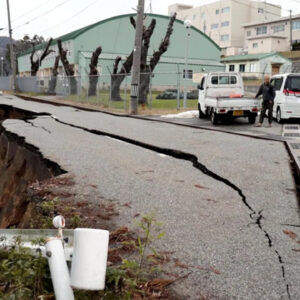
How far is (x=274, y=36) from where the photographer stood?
65.9m

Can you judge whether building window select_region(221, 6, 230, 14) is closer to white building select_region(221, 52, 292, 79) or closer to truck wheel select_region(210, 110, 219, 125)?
white building select_region(221, 52, 292, 79)

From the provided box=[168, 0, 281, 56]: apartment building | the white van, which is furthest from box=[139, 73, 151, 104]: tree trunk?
box=[168, 0, 281, 56]: apartment building


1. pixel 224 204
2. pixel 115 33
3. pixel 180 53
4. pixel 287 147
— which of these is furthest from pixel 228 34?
pixel 224 204

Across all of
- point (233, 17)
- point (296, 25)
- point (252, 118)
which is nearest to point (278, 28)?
point (296, 25)

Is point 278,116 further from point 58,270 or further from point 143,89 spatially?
point 58,270

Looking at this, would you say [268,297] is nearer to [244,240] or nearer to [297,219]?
[244,240]

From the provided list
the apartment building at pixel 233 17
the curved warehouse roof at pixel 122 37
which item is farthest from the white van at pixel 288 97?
the apartment building at pixel 233 17

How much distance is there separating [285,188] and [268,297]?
3.50 meters

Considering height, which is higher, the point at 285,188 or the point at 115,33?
the point at 115,33

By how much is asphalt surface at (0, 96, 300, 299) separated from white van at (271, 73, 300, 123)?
4765 mm

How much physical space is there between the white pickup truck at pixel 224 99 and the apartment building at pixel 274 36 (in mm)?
52393

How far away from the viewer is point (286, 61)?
52.6m

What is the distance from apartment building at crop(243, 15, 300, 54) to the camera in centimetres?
6638

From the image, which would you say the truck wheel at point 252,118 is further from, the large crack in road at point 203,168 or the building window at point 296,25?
the building window at point 296,25
